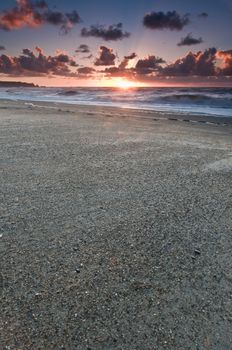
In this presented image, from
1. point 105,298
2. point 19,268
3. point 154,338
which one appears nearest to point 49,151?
point 19,268

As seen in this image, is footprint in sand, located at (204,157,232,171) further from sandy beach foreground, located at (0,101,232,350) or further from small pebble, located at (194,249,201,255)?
small pebble, located at (194,249,201,255)

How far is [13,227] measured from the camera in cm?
Result: 327

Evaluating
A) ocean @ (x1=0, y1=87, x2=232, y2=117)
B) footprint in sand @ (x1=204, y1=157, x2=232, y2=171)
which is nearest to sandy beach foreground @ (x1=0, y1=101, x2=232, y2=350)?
footprint in sand @ (x1=204, y1=157, x2=232, y2=171)

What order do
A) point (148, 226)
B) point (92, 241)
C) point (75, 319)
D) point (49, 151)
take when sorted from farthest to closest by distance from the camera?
point (49, 151), point (148, 226), point (92, 241), point (75, 319)

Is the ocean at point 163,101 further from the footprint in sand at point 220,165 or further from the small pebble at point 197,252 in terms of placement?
the small pebble at point 197,252

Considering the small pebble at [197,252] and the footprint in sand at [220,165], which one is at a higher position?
the small pebble at [197,252]

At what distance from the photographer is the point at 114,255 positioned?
2881 millimetres

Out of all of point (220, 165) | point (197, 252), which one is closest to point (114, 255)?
point (197, 252)

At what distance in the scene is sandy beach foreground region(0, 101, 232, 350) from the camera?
6.80 feet

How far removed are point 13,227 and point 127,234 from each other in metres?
1.19

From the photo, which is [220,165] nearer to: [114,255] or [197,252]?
[197,252]

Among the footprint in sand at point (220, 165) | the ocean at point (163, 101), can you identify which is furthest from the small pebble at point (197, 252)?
the ocean at point (163, 101)

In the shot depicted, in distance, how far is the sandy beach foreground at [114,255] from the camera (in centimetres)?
207

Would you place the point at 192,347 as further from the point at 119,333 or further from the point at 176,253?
the point at 176,253
